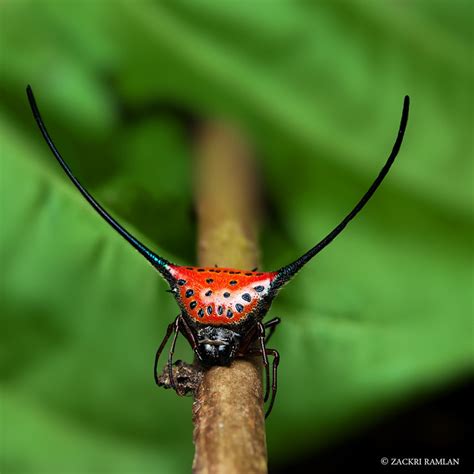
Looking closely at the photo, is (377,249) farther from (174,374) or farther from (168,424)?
(174,374)

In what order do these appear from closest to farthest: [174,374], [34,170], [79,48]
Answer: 1. [174,374]
2. [34,170]
3. [79,48]

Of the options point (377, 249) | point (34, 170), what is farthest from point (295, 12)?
point (34, 170)
